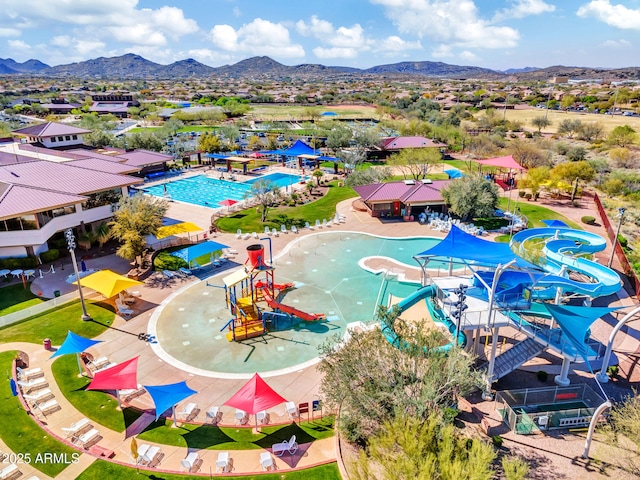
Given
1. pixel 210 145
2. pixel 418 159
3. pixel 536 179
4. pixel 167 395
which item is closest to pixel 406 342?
pixel 167 395

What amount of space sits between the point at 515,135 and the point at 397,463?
9539cm

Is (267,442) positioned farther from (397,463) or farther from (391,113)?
(391,113)

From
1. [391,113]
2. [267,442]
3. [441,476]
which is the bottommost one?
[267,442]

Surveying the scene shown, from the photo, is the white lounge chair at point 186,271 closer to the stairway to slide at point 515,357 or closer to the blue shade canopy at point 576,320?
the stairway to slide at point 515,357

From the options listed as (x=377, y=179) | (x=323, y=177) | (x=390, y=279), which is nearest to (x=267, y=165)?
(x=323, y=177)

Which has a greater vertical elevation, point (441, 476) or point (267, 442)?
point (441, 476)

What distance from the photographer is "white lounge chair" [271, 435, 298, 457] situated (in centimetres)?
1535

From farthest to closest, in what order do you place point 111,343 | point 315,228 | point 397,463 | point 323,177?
point 323,177 < point 315,228 < point 111,343 < point 397,463

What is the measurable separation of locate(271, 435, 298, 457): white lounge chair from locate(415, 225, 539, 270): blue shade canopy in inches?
452

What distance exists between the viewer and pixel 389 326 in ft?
59.4

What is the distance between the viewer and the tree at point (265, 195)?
42.3 metres

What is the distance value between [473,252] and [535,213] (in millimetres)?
26390

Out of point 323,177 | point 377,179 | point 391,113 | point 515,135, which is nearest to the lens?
point 377,179

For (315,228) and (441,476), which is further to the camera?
(315,228)
